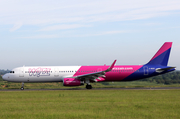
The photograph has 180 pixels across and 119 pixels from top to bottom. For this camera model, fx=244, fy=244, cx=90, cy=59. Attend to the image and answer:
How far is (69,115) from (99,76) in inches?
845

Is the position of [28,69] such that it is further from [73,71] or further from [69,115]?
[69,115]

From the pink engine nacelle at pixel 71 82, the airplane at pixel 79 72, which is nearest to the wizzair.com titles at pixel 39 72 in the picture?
the airplane at pixel 79 72

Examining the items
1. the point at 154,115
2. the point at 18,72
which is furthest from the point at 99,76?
the point at 154,115

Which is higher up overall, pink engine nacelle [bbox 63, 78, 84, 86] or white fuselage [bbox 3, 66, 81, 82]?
white fuselage [bbox 3, 66, 81, 82]

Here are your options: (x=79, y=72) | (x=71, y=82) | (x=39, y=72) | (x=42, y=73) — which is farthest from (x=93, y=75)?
(x=39, y=72)

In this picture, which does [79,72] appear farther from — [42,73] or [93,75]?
[42,73]

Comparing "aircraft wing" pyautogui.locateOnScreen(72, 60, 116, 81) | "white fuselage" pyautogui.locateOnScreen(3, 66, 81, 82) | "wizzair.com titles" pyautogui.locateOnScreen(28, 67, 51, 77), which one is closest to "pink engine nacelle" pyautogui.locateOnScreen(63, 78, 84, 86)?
"aircraft wing" pyautogui.locateOnScreen(72, 60, 116, 81)

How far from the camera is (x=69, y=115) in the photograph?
12.5 meters

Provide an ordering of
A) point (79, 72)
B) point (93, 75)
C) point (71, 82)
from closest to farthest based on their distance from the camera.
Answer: point (71, 82)
point (93, 75)
point (79, 72)

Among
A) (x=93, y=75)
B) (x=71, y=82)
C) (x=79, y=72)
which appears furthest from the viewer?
(x=79, y=72)

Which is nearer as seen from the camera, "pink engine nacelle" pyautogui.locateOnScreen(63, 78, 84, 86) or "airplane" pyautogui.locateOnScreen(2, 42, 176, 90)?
"pink engine nacelle" pyautogui.locateOnScreen(63, 78, 84, 86)

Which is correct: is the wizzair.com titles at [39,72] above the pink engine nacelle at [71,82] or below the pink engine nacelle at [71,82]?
above

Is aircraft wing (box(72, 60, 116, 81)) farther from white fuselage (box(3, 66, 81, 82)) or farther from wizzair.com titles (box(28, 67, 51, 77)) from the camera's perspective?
wizzair.com titles (box(28, 67, 51, 77))

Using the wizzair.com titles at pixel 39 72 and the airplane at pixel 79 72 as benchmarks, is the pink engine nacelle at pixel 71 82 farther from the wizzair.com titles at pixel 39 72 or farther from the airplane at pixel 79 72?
the wizzair.com titles at pixel 39 72
